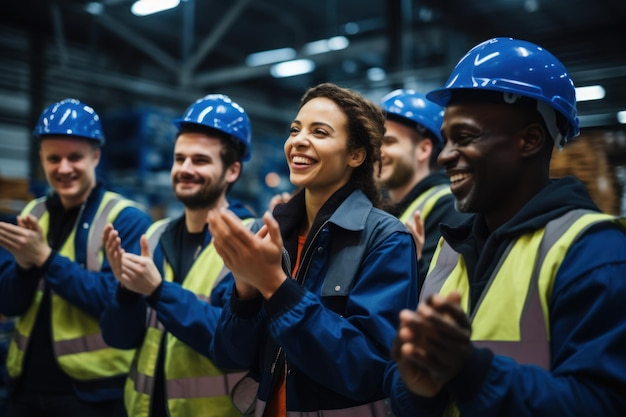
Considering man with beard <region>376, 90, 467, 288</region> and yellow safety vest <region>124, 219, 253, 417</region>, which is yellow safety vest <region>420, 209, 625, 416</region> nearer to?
yellow safety vest <region>124, 219, 253, 417</region>

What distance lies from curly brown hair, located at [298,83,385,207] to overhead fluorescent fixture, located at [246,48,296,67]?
731 cm

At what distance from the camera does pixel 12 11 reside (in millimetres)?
9250

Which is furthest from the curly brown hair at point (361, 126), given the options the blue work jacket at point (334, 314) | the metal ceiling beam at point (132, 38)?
the metal ceiling beam at point (132, 38)

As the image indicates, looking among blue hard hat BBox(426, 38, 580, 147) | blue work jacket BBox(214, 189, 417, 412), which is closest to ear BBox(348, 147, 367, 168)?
blue work jacket BBox(214, 189, 417, 412)

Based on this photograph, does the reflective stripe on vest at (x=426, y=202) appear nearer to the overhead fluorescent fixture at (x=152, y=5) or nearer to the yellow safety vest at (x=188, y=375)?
the yellow safety vest at (x=188, y=375)

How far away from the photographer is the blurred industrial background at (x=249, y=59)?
17.7ft

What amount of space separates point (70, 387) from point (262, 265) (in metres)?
2.00

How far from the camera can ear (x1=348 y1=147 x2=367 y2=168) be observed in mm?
2227

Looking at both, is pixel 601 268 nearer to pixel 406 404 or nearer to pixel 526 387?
pixel 526 387

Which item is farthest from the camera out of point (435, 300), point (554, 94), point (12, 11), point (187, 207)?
point (12, 11)

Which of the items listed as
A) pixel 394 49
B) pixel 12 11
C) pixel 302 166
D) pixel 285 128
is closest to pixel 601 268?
pixel 302 166

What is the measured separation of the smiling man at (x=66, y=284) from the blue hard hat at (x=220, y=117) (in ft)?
2.20

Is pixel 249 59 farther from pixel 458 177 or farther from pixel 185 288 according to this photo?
pixel 458 177

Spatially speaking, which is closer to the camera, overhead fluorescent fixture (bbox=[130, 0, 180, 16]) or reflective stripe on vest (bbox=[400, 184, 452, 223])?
reflective stripe on vest (bbox=[400, 184, 452, 223])
